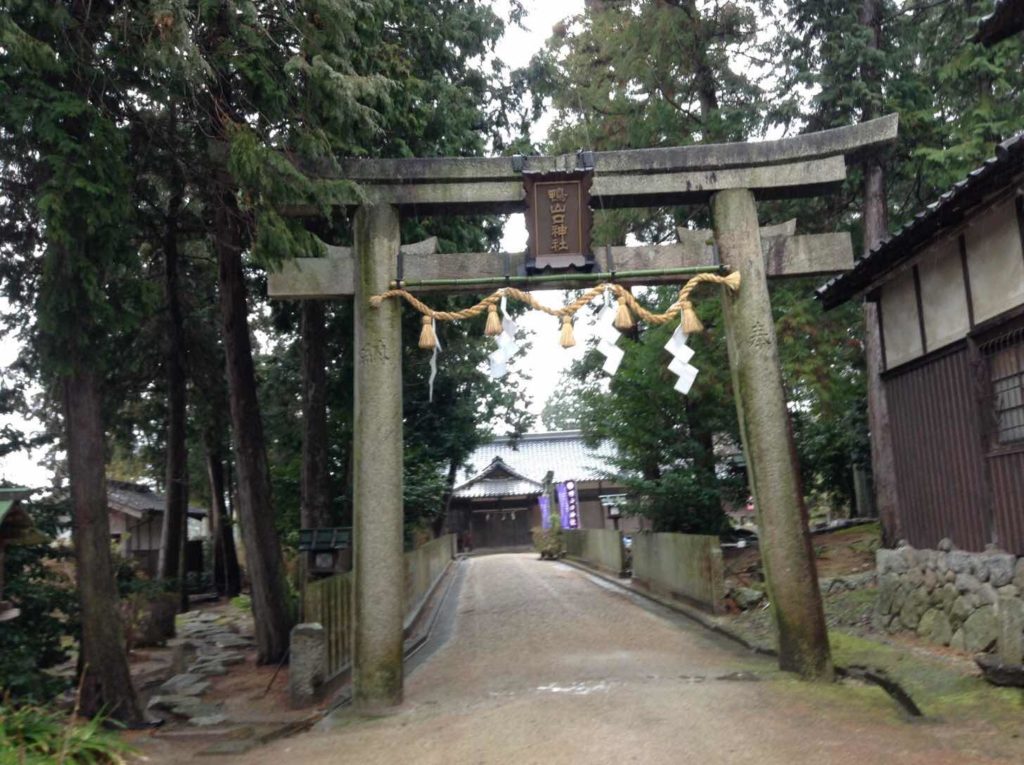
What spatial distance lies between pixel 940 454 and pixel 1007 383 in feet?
5.32

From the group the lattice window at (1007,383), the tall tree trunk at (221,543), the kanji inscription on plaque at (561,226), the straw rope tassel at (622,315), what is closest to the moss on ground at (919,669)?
the lattice window at (1007,383)

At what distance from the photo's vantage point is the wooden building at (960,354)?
8828 mm

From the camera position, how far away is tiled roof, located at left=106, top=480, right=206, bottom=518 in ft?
101

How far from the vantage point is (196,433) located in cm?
2688

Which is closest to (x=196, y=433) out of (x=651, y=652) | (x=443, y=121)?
(x=443, y=121)

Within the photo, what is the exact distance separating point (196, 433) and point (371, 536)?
1967 cm

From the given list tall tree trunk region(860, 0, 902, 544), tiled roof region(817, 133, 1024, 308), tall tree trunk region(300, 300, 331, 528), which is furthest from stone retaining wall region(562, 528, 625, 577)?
tiled roof region(817, 133, 1024, 308)

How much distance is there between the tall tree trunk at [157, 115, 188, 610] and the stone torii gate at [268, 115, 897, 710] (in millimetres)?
6554

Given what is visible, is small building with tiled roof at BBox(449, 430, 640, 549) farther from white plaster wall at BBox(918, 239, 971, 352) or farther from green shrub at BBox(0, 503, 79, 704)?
green shrub at BBox(0, 503, 79, 704)

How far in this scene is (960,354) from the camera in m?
9.96

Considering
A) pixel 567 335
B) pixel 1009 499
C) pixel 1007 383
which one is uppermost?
pixel 567 335

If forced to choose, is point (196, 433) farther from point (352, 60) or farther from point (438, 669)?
point (352, 60)

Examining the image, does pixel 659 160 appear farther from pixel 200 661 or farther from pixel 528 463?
pixel 528 463

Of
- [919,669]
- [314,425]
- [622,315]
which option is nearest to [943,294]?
[622,315]
